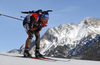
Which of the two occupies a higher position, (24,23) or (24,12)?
(24,12)

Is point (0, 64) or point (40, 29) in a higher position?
point (40, 29)

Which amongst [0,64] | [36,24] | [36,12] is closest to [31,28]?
[36,24]

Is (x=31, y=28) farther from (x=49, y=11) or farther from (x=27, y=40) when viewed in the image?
(x=49, y=11)

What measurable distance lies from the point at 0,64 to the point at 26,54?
4327 millimetres

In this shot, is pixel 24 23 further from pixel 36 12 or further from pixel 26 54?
pixel 26 54

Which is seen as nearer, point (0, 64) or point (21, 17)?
point (0, 64)

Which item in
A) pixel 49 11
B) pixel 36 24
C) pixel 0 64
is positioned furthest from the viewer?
pixel 49 11

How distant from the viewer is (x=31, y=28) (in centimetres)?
1062

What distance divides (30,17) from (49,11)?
4.67 ft

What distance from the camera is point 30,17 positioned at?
10625 mm

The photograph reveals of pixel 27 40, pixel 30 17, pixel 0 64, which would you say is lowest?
pixel 0 64

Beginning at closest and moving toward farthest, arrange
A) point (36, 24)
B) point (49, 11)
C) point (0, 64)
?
1. point (0, 64)
2. point (36, 24)
3. point (49, 11)

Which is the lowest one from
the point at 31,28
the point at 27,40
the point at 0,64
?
the point at 0,64

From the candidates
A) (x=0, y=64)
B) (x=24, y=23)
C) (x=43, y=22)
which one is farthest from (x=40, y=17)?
(x=0, y=64)
